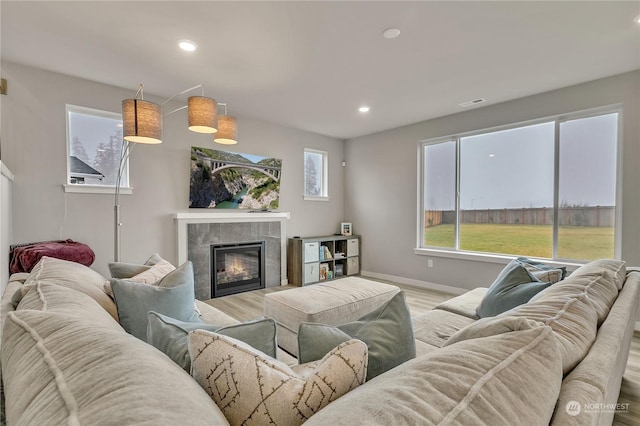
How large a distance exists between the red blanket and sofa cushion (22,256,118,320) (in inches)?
47.7

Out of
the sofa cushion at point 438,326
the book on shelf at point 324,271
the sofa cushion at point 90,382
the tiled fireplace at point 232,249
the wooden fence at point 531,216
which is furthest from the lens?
the book on shelf at point 324,271

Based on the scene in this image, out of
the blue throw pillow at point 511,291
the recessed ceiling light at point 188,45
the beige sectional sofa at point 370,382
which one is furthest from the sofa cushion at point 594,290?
the recessed ceiling light at point 188,45

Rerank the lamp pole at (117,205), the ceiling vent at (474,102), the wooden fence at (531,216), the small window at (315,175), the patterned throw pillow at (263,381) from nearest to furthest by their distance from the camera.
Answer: the patterned throw pillow at (263,381) → the lamp pole at (117,205) → the wooden fence at (531,216) → the ceiling vent at (474,102) → the small window at (315,175)

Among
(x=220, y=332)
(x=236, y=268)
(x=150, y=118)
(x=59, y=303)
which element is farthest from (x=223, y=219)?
(x=220, y=332)

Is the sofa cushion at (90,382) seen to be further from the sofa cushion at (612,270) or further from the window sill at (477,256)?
the window sill at (477,256)

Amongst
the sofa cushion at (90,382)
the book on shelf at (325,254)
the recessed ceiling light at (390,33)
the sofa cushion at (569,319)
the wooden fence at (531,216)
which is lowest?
the book on shelf at (325,254)

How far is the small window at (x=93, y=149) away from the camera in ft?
10.5

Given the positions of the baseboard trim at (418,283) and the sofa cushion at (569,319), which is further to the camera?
the baseboard trim at (418,283)

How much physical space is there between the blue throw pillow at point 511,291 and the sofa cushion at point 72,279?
225 cm

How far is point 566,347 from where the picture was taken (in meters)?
0.81

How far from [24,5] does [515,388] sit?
3321mm

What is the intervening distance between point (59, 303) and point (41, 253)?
2132 mm

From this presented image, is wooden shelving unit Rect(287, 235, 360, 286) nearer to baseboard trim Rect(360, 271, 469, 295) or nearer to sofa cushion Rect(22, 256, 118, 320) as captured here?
baseboard trim Rect(360, 271, 469, 295)

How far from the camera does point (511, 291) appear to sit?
1.91 meters
